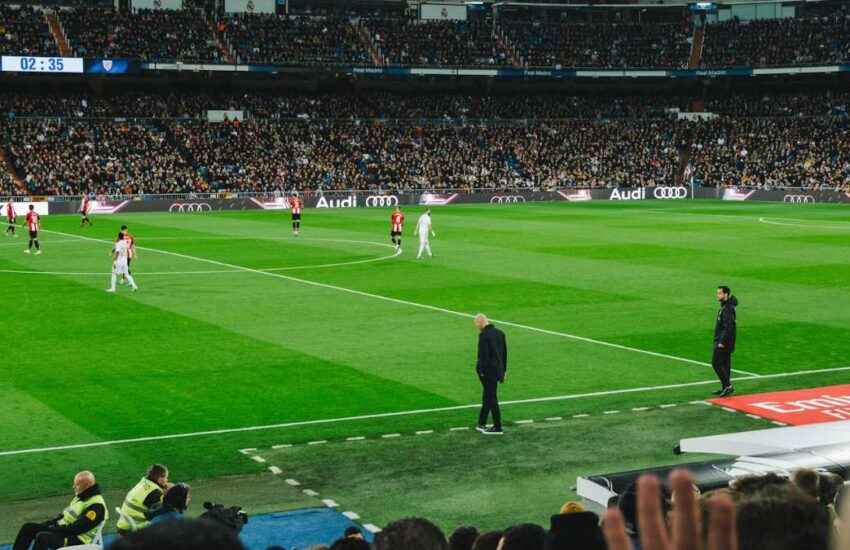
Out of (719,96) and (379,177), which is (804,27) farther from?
(379,177)

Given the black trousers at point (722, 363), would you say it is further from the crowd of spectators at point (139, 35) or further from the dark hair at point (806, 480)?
the crowd of spectators at point (139, 35)

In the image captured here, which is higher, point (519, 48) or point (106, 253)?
point (519, 48)

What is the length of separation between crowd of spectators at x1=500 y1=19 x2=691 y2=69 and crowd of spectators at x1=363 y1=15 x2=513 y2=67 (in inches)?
118

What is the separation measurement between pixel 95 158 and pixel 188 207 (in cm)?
919

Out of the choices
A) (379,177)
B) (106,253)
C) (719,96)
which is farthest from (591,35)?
(106,253)

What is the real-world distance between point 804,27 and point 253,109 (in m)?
49.1

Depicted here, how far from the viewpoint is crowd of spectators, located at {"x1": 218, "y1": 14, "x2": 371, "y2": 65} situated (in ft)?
292

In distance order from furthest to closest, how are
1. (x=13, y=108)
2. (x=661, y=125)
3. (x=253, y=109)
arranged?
(x=661, y=125) → (x=253, y=109) → (x=13, y=108)

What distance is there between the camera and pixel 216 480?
50.0ft

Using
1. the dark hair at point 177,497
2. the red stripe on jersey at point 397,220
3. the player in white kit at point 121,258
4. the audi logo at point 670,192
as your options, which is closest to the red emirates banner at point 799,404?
the dark hair at point 177,497

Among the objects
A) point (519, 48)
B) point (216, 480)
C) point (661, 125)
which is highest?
point (519, 48)

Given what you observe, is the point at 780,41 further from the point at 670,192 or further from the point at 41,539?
the point at 41,539

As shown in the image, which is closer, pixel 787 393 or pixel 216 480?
pixel 216 480

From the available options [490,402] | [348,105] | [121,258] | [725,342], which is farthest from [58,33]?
[490,402]
